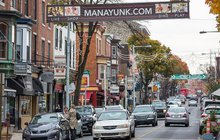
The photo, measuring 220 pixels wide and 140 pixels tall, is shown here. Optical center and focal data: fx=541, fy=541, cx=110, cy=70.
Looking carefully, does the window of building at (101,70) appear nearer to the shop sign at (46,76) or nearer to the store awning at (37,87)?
the shop sign at (46,76)

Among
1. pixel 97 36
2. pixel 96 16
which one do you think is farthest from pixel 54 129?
pixel 97 36

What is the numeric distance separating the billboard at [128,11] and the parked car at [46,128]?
233 inches

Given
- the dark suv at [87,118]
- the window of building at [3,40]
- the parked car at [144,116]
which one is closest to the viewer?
the window of building at [3,40]

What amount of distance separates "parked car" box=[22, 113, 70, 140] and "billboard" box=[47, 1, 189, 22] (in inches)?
233

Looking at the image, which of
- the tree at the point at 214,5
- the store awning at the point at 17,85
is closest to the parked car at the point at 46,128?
the tree at the point at 214,5

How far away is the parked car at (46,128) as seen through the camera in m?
24.1

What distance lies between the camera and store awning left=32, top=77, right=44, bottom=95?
1650 inches

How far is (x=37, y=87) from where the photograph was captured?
140ft

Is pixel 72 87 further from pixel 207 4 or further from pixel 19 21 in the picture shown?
pixel 207 4

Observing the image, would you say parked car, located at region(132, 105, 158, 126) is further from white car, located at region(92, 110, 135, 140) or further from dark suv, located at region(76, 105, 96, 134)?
white car, located at region(92, 110, 135, 140)

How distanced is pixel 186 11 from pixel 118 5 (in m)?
3.57

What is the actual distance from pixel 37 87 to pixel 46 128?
18592 mm

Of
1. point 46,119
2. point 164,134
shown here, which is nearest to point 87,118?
point 164,134

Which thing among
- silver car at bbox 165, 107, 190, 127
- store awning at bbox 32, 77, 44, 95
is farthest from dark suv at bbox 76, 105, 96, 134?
silver car at bbox 165, 107, 190, 127
